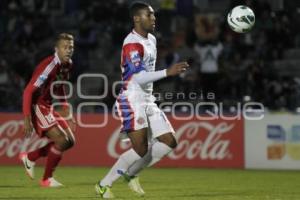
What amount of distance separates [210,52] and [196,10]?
3.25m

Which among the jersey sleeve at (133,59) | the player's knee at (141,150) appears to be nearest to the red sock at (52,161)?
the player's knee at (141,150)

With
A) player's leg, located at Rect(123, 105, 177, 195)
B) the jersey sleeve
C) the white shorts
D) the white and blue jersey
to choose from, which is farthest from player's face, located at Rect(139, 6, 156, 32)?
player's leg, located at Rect(123, 105, 177, 195)

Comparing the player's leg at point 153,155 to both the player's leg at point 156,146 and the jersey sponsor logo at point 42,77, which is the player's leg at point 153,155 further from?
the jersey sponsor logo at point 42,77

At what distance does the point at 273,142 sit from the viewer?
55.6ft

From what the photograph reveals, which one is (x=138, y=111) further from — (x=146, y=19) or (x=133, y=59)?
(x=146, y=19)

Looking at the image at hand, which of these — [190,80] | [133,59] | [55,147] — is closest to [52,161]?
[55,147]

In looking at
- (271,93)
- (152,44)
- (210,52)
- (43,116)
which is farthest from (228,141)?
(152,44)

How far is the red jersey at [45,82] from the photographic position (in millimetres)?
11883

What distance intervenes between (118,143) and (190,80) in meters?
2.49

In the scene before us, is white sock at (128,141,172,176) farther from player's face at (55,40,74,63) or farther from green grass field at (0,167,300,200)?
player's face at (55,40,74,63)

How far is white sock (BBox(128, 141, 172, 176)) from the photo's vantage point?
10.4m

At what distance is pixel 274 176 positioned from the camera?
1483 cm

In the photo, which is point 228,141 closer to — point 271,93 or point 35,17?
point 271,93

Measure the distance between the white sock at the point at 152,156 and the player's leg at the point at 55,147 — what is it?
2.17 meters
